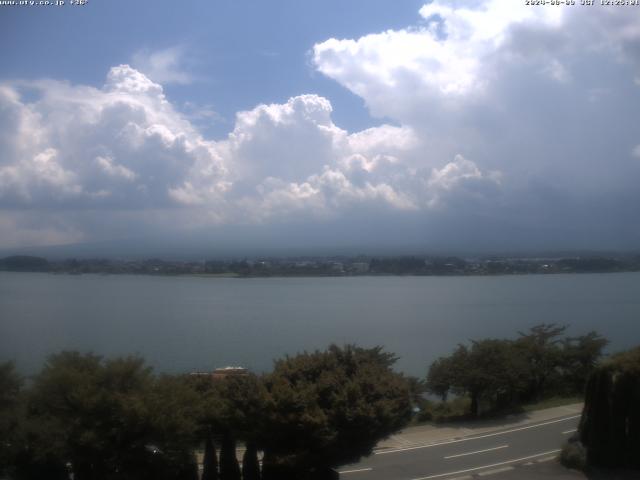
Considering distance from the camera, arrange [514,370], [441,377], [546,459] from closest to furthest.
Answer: [546,459] → [514,370] → [441,377]

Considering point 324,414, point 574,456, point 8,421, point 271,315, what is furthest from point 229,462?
point 271,315

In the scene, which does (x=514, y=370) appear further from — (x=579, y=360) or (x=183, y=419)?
(x=183, y=419)

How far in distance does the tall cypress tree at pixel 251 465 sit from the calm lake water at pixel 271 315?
590 centimetres

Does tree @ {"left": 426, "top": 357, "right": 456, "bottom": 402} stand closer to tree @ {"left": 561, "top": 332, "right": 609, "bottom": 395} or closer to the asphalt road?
the asphalt road

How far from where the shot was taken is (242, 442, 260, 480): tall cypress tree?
11336 mm

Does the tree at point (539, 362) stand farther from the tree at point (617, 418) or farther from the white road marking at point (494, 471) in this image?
the tree at point (617, 418)

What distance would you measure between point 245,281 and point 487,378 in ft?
222

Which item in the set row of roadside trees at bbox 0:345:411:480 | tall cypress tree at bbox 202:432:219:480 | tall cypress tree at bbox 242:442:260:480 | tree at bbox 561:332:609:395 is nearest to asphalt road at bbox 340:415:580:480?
row of roadside trees at bbox 0:345:411:480

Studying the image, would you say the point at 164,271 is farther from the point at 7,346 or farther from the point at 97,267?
the point at 7,346

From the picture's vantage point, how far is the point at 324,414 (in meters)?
10.8

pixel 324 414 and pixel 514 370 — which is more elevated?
pixel 324 414

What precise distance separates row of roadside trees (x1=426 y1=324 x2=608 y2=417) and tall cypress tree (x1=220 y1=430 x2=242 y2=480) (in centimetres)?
1063

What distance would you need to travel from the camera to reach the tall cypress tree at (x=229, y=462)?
11.2 m

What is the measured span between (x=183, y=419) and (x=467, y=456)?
6.95 m
